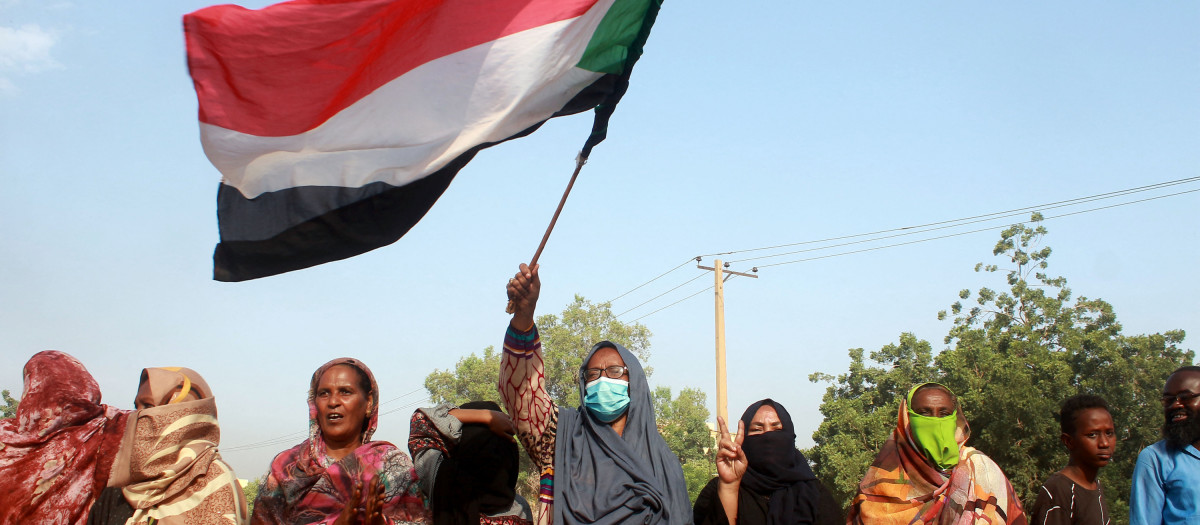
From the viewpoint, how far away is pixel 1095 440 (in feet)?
16.0

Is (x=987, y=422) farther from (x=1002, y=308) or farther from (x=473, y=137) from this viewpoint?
(x=473, y=137)

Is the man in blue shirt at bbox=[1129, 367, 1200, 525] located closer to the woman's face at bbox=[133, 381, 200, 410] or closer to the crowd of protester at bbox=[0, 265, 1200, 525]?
the crowd of protester at bbox=[0, 265, 1200, 525]

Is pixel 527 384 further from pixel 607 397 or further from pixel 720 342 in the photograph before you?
pixel 720 342

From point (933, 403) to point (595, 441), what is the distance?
63.9 inches

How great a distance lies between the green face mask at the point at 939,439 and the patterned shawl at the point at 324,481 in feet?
7.80

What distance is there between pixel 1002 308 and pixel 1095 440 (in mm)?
21555

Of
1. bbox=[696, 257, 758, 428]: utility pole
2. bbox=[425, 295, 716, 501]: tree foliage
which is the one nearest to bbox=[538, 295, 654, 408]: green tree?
bbox=[425, 295, 716, 501]: tree foliage

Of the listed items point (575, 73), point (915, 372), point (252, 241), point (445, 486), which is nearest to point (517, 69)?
point (575, 73)

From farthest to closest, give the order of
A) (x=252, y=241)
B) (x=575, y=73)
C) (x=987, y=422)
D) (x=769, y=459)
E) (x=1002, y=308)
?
1. (x=1002, y=308)
2. (x=987, y=422)
3. (x=769, y=459)
4. (x=575, y=73)
5. (x=252, y=241)

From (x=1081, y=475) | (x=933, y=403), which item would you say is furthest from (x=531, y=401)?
(x=1081, y=475)

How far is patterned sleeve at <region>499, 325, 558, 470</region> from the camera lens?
409 centimetres

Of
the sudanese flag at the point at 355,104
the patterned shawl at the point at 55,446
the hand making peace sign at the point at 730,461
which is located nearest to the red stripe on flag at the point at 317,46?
the sudanese flag at the point at 355,104

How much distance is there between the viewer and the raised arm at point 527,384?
157 inches

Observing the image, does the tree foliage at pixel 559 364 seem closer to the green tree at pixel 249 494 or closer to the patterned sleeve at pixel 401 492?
the green tree at pixel 249 494
